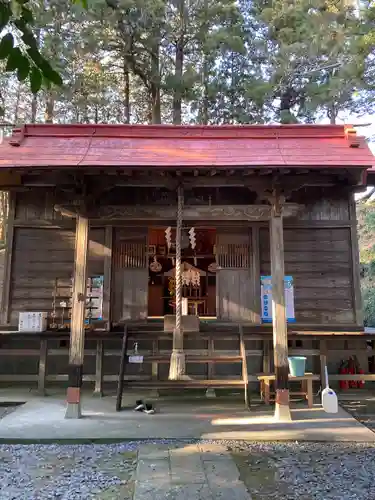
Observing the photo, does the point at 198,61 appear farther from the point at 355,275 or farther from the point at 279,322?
the point at 279,322

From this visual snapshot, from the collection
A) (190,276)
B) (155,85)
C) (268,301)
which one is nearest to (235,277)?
(268,301)

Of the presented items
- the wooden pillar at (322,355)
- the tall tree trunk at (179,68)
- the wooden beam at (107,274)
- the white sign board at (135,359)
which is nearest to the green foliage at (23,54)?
the white sign board at (135,359)

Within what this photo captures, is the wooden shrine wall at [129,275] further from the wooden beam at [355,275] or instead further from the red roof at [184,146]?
the wooden beam at [355,275]

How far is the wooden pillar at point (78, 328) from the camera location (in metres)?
5.64

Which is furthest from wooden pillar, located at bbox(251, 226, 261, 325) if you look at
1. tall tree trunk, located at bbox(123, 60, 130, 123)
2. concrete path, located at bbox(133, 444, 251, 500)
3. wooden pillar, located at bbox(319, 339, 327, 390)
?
tall tree trunk, located at bbox(123, 60, 130, 123)

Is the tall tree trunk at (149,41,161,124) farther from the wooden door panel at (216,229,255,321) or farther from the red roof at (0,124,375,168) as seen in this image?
the wooden door panel at (216,229,255,321)

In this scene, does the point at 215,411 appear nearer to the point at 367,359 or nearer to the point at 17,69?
the point at 367,359

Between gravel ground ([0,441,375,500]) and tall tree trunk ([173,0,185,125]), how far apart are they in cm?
1180

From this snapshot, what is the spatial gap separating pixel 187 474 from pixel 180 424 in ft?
5.46

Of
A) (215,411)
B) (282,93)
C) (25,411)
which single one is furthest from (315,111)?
(25,411)

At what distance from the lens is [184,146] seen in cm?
665

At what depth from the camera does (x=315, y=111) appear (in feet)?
45.0

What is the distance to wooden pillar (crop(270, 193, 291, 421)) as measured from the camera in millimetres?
5621

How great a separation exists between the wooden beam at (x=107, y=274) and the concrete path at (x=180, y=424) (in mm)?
1633
